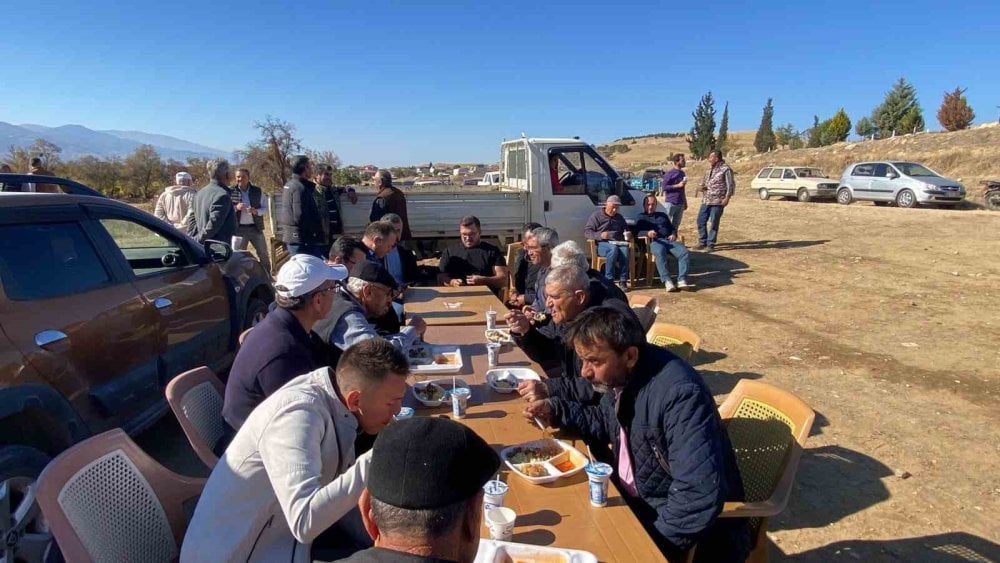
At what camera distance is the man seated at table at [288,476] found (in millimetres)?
1705

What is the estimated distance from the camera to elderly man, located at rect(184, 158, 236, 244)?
22.6 feet

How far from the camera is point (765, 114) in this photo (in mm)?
53438

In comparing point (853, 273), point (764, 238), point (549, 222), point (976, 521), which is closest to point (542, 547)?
point (976, 521)

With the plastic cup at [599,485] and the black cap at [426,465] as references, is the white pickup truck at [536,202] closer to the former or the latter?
the plastic cup at [599,485]

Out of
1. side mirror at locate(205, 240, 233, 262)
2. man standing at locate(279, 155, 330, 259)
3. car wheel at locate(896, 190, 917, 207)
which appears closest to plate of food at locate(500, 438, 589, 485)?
side mirror at locate(205, 240, 233, 262)

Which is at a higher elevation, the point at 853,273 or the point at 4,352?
the point at 4,352

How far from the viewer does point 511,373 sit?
3.10 m

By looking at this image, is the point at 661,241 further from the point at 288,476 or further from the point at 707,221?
the point at 288,476

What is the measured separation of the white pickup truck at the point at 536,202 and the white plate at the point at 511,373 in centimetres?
554

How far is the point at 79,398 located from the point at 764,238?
13947mm

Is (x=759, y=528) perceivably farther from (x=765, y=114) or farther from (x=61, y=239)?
(x=765, y=114)

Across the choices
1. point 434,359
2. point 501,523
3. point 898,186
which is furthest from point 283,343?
point 898,186

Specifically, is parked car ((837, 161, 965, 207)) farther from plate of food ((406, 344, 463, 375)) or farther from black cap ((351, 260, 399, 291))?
black cap ((351, 260, 399, 291))

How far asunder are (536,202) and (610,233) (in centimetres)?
128
